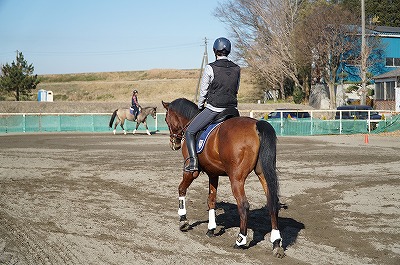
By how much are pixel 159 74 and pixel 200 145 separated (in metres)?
98.2

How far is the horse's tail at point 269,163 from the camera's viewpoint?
6594 millimetres

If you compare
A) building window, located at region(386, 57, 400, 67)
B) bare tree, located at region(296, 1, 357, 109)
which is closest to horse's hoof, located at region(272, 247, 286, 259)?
bare tree, located at region(296, 1, 357, 109)

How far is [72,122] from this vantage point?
129 feet

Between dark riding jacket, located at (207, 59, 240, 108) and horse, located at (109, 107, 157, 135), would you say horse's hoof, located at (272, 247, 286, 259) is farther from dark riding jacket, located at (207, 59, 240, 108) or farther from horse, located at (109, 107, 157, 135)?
horse, located at (109, 107, 157, 135)

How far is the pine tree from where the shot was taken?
58.2 metres

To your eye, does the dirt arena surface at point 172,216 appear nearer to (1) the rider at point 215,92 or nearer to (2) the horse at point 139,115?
(1) the rider at point 215,92

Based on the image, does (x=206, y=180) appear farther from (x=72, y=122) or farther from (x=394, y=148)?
(x=72, y=122)

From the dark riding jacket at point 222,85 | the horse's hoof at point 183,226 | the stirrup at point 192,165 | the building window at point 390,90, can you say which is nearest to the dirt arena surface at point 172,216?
the horse's hoof at point 183,226

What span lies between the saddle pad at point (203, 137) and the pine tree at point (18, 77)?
54320 millimetres

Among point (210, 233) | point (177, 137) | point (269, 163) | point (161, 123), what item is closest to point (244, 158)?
point (269, 163)

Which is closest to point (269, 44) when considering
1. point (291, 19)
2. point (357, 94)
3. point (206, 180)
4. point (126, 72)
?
point (291, 19)

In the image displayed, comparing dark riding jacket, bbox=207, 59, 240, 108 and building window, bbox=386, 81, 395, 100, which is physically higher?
building window, bbox=386, 81, 395, 100

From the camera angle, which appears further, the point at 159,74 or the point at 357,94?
the point at 159,74

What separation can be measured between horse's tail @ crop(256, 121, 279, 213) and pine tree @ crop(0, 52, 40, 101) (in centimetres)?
5542
